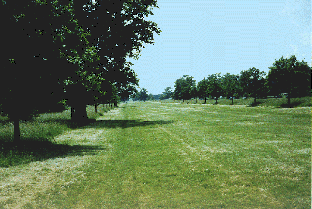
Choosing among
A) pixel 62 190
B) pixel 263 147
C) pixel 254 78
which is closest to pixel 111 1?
pixel 263 147

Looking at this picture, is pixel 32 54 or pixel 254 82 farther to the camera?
pixel 254 82

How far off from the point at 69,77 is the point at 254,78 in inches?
3040

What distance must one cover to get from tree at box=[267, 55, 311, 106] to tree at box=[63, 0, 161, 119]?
4256 cm

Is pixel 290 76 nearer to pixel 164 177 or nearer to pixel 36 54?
pixel 36 54

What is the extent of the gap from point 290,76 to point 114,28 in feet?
160

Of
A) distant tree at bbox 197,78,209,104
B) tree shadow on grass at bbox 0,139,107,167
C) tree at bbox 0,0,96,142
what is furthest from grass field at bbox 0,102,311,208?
distant tree at bbox 197,78,209,104

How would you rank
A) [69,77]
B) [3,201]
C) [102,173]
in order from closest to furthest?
[3,201] < [102,173] < [69,77]

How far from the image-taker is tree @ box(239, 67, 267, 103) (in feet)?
266

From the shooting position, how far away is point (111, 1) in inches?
1309

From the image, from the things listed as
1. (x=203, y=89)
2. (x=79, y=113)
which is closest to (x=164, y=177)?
(x=79, y=113)

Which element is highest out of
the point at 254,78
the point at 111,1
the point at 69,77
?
the point at 111,1

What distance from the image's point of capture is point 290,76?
61.9m

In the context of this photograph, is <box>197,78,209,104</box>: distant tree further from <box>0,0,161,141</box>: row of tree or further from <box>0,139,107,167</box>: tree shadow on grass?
<box>0,139,107,167</box>: tree shadow on grass

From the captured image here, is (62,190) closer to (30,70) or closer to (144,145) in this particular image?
(144,145)
